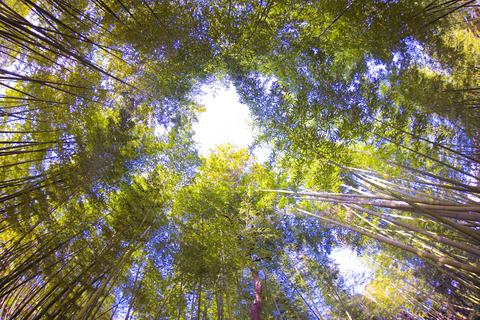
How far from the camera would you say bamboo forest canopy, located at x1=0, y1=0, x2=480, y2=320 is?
2.37 m

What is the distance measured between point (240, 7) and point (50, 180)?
3.26 m

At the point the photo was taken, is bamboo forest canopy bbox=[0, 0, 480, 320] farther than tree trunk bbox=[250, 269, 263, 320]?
No

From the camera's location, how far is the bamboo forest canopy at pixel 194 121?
2.37m

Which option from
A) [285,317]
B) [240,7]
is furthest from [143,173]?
[285,317]

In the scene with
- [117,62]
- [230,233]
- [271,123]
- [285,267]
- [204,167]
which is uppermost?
[117,62]

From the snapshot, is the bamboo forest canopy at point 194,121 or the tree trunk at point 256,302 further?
the tree trunk at point 256,302

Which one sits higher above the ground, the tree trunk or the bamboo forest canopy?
the bamboo forest canopy

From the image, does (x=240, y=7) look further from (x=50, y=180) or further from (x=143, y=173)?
(x=50, y=180)

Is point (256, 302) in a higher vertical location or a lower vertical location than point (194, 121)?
lower

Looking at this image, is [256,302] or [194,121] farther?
[194,121]

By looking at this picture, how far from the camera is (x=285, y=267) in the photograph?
409 centimetres

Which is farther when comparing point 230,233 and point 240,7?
point 230,233

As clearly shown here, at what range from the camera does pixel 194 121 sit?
12.1 ft

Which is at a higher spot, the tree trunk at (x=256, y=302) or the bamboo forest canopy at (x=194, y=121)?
the bamboo forest canopy at (x=194, y=121)
